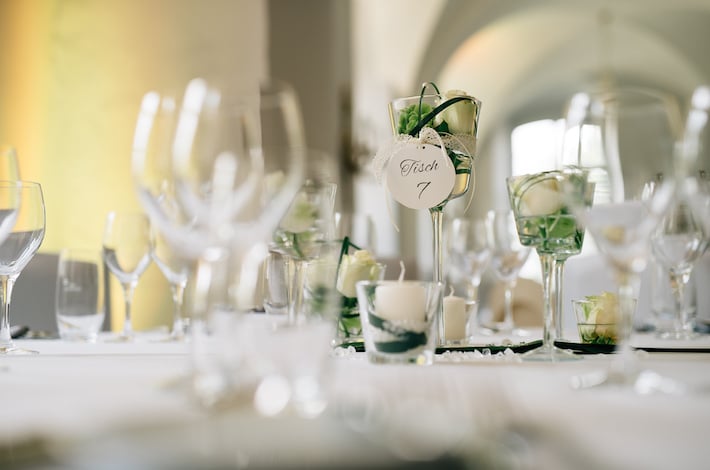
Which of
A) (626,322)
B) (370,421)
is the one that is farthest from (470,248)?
(370,421)

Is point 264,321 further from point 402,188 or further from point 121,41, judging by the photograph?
point 121,41

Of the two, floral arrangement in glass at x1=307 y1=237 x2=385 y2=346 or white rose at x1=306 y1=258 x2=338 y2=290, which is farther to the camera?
floral arrangement in glass at x1=307 y1=237 x2=385 y2=346

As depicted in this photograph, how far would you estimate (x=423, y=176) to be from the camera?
0.86 meters

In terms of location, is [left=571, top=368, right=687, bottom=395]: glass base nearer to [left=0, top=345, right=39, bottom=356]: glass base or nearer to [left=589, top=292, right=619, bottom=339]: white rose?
[left=589, top=292, right=619, bottom=339]: white rose

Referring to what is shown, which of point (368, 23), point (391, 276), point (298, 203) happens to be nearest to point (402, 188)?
point (298, 203)

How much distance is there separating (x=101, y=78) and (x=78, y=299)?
7.15 ft

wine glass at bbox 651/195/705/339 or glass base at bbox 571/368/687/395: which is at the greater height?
wine glass at bbox 651/195/705/339

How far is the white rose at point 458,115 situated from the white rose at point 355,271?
0.19 meters

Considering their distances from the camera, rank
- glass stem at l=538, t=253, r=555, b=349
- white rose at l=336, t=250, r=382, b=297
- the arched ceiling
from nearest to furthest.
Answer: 1. glass stem at l=538, t=253, r=555, b=349
2. white rose at l=336, t=250, r=382, b=297
3. the arched ceiling

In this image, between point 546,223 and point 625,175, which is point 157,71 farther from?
point 625,175

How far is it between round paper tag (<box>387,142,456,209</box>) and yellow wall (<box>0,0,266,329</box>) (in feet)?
7.88

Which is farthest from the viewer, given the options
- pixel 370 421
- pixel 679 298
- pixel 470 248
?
pixel 470 248

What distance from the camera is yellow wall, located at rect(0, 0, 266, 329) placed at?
307 centimetres

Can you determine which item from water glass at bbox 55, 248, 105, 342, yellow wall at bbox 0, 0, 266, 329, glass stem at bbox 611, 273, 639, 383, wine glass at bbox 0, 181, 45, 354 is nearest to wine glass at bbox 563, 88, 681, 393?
glass stem at bbox 611, 273, 639, 383
